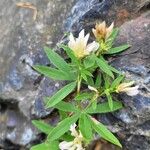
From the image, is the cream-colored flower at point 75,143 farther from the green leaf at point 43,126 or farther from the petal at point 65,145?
the green leaf at point 43,126

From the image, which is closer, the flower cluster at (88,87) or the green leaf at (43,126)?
the flower cluster at (88,87)

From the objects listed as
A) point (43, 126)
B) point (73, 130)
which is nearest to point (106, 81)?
point (73, 130)

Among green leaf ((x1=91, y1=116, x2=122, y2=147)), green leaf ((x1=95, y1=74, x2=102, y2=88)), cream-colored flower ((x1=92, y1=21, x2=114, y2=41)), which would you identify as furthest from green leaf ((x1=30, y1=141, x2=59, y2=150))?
cream-colored flower ((x1=92, y1=21, x2=114, y2=41))

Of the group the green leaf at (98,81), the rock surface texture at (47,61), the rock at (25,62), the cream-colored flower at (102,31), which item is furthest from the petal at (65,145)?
the cream-colored flower at (102,31)

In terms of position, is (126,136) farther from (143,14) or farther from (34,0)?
(34,0)

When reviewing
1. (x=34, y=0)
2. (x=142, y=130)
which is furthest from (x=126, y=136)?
(x=34, y=0)

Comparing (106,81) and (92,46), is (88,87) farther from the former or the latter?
(92,46)
